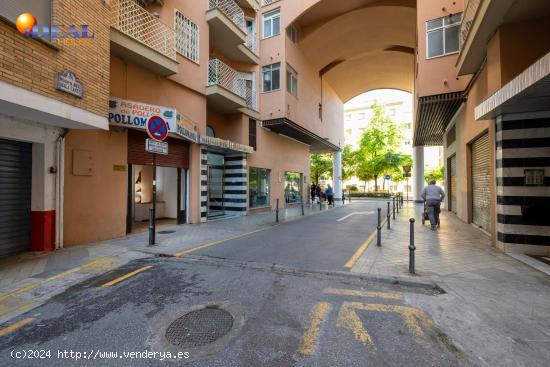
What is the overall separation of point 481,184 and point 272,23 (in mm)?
15185

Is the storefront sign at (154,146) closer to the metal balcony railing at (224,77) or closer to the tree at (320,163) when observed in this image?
the metal balcony railing at (224,77)

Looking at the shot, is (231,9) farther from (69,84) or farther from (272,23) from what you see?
(69,84)

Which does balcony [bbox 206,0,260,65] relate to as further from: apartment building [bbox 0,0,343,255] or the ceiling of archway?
the ceiling of archway

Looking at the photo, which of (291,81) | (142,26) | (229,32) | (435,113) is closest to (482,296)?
(142,26)

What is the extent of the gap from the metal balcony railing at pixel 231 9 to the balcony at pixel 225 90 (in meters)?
2.42

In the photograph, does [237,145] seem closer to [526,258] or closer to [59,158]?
[59,158]

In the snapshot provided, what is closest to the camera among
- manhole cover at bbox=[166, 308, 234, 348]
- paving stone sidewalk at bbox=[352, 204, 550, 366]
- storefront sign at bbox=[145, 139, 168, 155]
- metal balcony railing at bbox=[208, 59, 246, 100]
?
paving stone sidewalk at bbox=[352, 204, 550, 366]

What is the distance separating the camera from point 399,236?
8.58 m

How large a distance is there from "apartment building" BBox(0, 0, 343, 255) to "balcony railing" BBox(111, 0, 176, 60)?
0.15 ft

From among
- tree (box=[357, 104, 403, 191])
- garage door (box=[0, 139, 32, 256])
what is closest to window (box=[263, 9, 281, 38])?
garage door (box=[0, 139, 32, 256])

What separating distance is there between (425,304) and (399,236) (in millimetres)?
5171

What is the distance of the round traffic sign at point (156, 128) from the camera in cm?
695

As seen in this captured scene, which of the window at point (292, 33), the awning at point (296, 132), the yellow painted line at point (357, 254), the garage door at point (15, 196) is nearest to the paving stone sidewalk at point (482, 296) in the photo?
the yellow painted line at point (357, 254)

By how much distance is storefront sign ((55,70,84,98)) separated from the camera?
5.73 m
